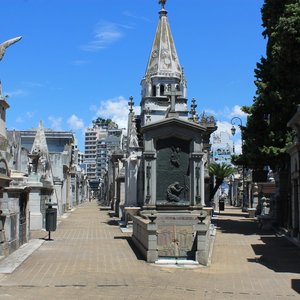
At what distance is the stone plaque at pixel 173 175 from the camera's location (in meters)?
18.0

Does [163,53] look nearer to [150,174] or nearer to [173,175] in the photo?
[150,174]

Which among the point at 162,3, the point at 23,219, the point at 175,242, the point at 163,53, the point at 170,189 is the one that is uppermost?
the point at 162,3

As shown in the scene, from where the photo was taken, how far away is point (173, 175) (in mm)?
18141

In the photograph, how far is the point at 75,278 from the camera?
10945 mm

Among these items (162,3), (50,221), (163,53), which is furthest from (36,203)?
(162,3)

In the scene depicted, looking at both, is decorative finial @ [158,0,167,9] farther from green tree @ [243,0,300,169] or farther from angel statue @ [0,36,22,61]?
angel statue @ [0,36,22,61]

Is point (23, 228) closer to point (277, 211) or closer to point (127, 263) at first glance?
point (127, 263)

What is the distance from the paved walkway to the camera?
952 cm

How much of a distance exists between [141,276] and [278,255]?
18.4 feet

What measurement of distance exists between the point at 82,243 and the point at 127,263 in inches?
208

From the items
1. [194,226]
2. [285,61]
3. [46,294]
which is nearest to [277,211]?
[285,61]

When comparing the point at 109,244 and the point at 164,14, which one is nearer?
the point at 109,244

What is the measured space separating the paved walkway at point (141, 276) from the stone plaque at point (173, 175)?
2.04 metres

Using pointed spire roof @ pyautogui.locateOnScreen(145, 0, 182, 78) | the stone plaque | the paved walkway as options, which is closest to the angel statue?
the paved walkway
